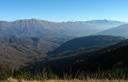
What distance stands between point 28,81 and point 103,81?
2.04m

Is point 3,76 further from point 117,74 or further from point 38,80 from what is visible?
point 117,74

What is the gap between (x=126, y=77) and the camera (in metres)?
9.16

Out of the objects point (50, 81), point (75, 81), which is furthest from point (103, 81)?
point (50, 81)

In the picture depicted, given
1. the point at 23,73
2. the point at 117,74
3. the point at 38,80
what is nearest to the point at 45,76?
the point at 38,80

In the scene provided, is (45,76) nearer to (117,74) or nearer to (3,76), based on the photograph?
(3,76)

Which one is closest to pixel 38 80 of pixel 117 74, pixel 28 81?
pixel 28 81

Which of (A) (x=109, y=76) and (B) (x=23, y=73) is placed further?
(B) (x=23, y=73)

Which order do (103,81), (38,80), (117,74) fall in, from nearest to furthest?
1. (103,81)
2. (38,80)
3. (117,74)

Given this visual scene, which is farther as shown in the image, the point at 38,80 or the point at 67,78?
the point at 67,78

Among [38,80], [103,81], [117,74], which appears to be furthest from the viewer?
[117,74]

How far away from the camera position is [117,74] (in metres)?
9.29

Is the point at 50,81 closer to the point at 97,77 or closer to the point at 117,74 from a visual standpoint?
the point at 97,77

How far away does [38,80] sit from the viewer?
8688mm

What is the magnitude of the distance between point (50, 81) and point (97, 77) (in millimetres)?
1639
